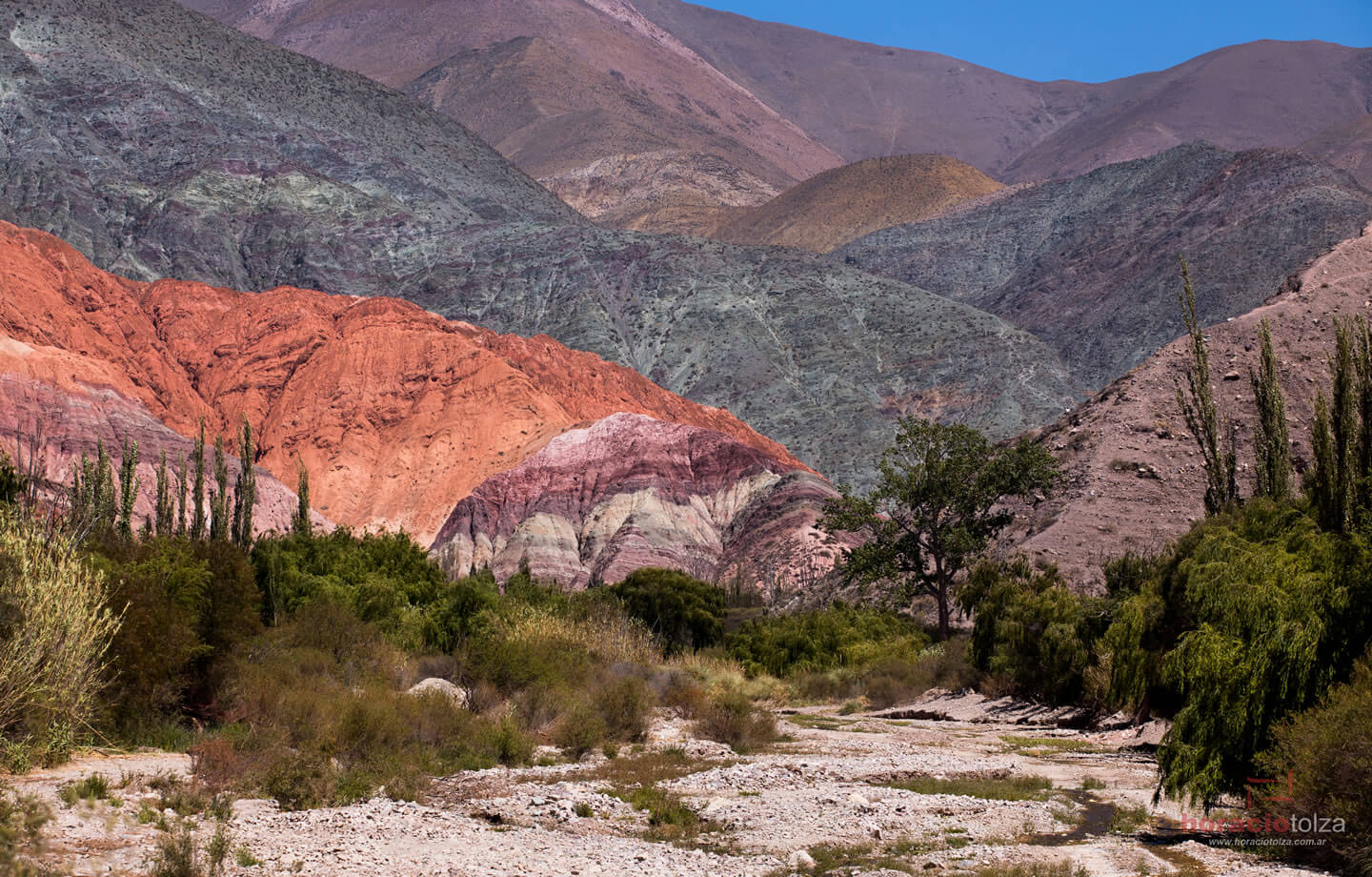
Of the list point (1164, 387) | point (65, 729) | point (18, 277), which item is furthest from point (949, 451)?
point (18, 277)

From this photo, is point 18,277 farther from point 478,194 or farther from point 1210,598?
point 1210,598

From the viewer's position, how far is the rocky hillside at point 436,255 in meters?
127

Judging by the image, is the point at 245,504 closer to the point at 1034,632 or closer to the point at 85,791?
the point at 1034,632

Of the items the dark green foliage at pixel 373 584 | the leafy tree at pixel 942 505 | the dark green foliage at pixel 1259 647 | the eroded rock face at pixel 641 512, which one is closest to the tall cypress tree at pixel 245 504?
the dark green foliage at pixel 373 584

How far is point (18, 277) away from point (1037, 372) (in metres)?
89.5

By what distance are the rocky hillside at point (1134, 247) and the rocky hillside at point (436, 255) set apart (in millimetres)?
15011

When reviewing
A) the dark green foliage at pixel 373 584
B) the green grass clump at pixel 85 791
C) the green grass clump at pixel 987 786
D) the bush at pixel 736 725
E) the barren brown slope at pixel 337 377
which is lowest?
the bush at pixel 736 725

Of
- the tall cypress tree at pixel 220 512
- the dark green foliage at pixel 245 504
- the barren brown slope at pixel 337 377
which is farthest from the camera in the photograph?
the barren brown slope at pixel 337 377

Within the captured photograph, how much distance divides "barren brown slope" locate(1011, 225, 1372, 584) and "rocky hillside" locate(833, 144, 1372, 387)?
60183 mm

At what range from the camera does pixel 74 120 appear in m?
144

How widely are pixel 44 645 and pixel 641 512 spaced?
68911 mm

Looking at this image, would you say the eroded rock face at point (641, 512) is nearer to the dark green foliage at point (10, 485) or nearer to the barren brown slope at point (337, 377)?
the barren brown slope at point (337, 377)

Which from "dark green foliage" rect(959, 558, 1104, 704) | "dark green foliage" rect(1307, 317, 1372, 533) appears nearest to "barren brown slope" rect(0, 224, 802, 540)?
"dark green foliage" rect(959, 558, 1104, 704)

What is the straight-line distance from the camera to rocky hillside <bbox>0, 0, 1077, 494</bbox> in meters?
127
